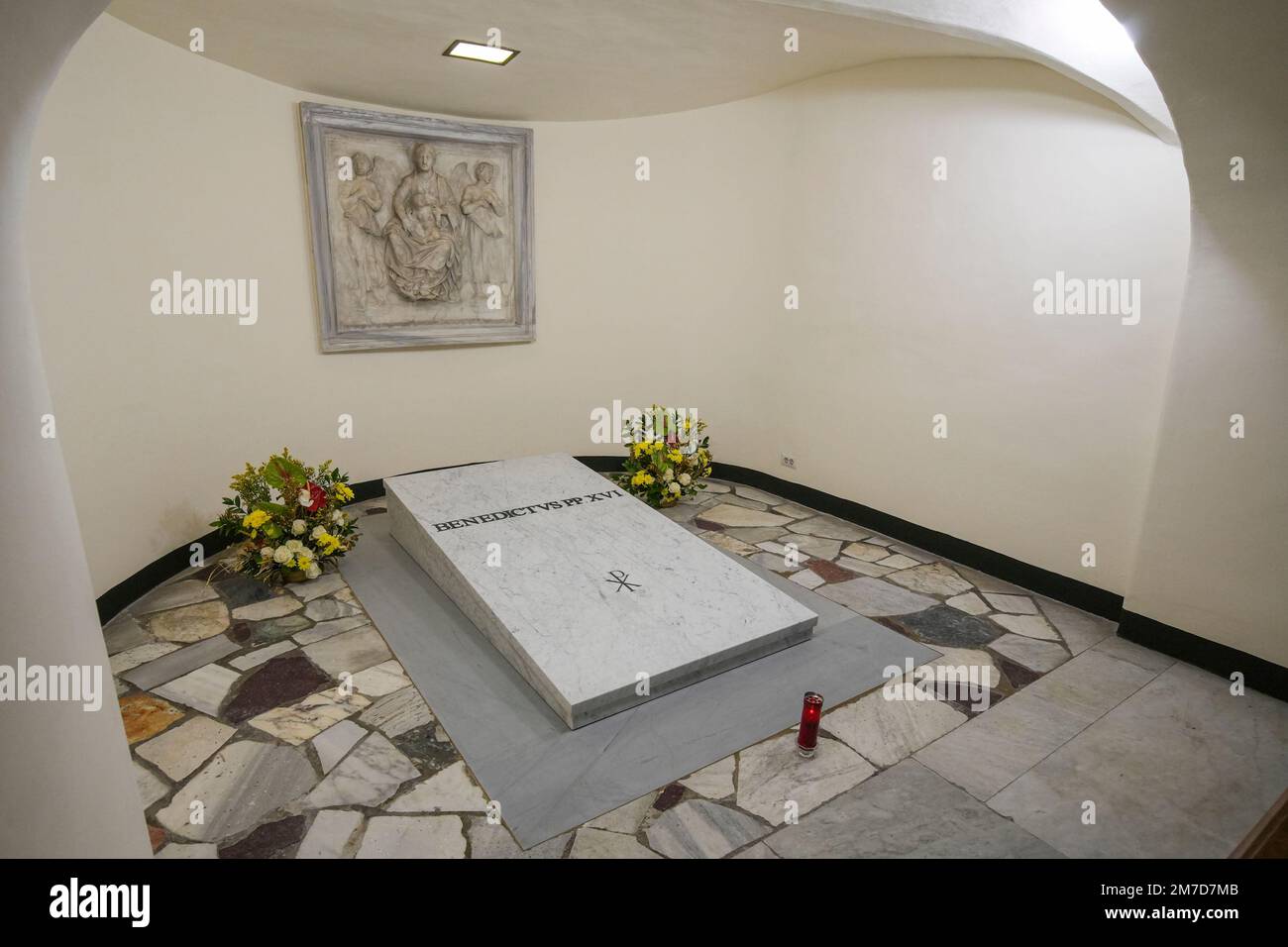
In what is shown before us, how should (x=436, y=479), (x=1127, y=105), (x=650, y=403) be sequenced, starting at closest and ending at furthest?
1. (x=1127, y=105)
2. (x=436, y=479)
3. (x=650, y=403)

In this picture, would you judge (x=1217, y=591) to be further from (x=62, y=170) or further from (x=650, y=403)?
(x=62, y=170)

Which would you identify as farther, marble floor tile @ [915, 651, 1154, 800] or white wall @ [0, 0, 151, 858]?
marble floor tile @ [915, 651, 1154, 800]

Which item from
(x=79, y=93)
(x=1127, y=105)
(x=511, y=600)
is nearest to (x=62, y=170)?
(x=79, y=93)

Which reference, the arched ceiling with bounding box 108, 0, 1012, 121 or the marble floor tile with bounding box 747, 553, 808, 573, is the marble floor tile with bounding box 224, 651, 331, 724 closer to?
the marble floor tile with bounding box 747, 553, 808, 573

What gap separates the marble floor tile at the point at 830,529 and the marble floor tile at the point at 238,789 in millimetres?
4303

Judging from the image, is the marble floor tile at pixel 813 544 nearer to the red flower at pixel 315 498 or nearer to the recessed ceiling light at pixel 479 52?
the red flower at pixel 315 498

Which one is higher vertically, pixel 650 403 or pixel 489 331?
pixel 489 331

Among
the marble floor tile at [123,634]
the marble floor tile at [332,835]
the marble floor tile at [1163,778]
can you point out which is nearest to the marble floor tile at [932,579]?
the marble floor tile at [1163,778]

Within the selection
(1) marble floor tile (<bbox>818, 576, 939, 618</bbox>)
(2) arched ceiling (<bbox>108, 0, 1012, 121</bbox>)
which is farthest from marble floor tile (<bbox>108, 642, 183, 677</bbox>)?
(1) marble floor tile (<bbox>818, 576, 939, 618</bbox>)

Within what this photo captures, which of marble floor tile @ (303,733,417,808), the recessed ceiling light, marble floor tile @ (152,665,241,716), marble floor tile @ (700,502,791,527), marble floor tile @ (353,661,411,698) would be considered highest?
the recessed ceiling light

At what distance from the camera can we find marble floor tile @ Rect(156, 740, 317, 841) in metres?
2.86

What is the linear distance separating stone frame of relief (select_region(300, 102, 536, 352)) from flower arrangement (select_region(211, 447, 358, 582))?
1.58 m

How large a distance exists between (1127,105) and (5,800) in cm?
551

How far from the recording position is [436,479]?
19.1 ft
